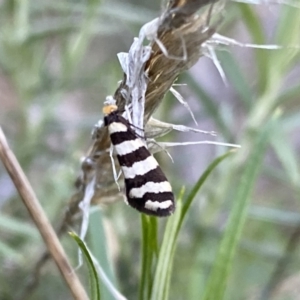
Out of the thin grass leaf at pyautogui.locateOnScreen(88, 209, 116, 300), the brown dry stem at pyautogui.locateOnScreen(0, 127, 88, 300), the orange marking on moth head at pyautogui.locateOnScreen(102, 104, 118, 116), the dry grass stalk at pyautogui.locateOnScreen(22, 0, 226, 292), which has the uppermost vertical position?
the dry grass stalk at pyautogui.locateOnScreen(22, 0, 226, 292)

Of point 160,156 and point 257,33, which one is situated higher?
point 257,33

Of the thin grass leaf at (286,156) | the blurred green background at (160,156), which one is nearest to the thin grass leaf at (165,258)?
the blurred green background at (160,156)

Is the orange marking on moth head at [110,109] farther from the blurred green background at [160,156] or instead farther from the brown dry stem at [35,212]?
the blurred green background at [160,156]

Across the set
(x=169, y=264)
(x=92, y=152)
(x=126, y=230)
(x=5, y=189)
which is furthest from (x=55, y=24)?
(x=169, y=264)

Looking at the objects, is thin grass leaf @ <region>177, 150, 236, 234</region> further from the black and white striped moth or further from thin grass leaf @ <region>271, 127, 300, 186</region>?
thin grass leaf @ <region>271, 127, 300, 186</region>

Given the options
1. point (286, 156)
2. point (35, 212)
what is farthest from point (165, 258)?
point (286, 156)

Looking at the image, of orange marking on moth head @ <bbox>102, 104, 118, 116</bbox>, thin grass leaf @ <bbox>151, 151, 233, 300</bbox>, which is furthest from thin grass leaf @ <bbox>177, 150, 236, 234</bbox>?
orange marking on moth head @ <bbox>102, 104, 118, 116</bbox>

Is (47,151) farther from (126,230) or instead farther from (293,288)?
(293,288)

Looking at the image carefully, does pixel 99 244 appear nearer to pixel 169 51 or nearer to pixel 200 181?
pixel 200 181
